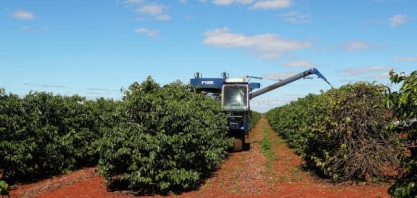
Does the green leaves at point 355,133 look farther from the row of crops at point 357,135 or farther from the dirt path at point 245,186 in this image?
the dirt path at point 245,186

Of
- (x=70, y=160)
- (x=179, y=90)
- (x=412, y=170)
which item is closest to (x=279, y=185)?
(x=179, y=90)

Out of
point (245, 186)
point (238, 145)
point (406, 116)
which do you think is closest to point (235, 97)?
point (238, 145)

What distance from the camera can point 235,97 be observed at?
17078 millimetres

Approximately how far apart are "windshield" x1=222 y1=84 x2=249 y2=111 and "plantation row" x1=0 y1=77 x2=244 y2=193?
344cm

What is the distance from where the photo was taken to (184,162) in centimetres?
1011

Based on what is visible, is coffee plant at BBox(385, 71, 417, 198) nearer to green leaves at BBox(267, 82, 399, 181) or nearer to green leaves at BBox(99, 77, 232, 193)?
green leaves at BBox(267, 82, 399, 181)

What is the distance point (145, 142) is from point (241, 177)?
3.83m

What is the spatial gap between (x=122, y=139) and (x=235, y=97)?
28.1 ft

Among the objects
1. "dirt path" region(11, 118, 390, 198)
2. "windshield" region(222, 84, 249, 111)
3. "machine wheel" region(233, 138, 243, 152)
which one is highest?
"windshield" region(222, 84, 249, 111)

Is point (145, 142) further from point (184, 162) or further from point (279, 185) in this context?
point (279, 185)

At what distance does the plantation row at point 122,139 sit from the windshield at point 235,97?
344 cm

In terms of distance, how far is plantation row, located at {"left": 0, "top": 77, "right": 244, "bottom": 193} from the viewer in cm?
934

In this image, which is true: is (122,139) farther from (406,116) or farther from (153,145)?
(406,116)

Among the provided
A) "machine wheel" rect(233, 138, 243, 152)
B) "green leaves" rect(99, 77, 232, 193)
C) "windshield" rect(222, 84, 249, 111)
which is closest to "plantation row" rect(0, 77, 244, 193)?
"green leaves" rect(99, 77, 232, 193)
